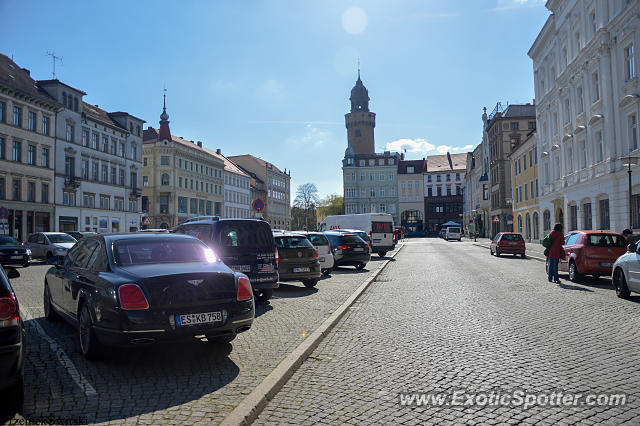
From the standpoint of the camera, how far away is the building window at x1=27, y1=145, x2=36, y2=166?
43875 mm

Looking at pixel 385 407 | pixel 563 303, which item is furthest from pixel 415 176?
pixel 385 407

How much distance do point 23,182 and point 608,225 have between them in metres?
42.6

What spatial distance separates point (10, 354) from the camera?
4.28 meters

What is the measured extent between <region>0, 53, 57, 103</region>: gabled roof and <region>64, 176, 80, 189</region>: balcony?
23.3 ft

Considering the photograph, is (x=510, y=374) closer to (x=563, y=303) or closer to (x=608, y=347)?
(x=608, y=347)

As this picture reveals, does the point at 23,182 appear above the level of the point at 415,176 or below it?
below

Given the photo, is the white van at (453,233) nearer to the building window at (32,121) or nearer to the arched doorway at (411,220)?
the arched doorway at (411,220)

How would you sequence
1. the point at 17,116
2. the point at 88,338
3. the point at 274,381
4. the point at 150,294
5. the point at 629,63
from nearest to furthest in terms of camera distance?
the point at 274,381, the point at 150,294, the point at 88,338, the point at 629,63, the point at 17,116

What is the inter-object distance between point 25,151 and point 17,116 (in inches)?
113

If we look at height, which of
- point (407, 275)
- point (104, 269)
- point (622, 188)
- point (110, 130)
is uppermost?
point (110, 130)

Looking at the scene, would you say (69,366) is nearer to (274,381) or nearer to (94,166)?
(274,381)

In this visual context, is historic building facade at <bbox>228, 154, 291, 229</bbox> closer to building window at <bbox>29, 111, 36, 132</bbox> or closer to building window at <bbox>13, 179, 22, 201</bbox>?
building window at <bbox>29, 111, 36, 132</bbox>

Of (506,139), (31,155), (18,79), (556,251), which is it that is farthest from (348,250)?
(506,139)

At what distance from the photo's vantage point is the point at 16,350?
14.2 ft
